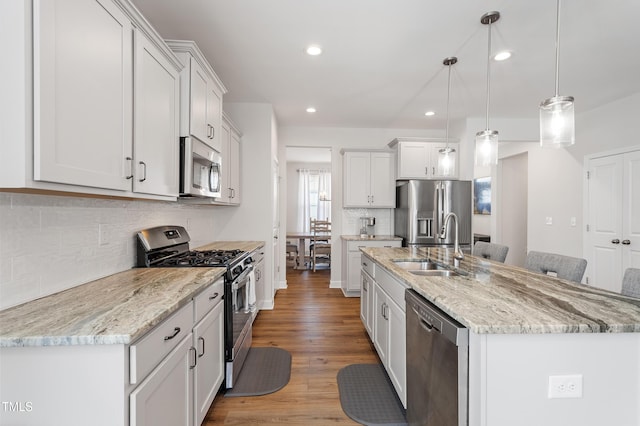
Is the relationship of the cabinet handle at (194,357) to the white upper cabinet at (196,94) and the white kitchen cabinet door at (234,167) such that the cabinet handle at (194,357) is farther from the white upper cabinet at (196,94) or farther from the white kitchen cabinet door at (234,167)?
the white kitchen cabinet door at (234,167)

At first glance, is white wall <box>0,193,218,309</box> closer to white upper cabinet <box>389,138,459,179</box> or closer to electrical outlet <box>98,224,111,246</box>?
electrical outlet <box>98,224,111,246</box>

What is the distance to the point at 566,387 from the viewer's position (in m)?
1.03

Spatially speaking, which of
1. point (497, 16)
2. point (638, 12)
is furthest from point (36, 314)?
point (638, 12)

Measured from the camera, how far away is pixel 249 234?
3.74 metres

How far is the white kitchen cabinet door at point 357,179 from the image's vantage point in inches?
182

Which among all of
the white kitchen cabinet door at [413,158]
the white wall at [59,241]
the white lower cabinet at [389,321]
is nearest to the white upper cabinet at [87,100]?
the white wall at [59,241]

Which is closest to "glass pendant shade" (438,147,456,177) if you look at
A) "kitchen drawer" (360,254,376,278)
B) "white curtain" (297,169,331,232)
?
"kitchen drawer" (360,254,376,278)

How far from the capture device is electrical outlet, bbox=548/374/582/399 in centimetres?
103

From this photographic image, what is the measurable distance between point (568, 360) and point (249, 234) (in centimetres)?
327

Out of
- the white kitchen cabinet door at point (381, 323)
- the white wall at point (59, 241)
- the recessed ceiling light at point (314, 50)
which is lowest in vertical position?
the white kitchen cabinet door at point (381, 323)

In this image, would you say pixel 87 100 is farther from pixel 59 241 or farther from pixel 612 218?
pixel 612 218

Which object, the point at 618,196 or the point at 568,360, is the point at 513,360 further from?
the point at 618,196

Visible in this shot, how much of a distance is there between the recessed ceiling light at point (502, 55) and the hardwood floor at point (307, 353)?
2.93 metres

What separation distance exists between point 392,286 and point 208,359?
1242 mm
